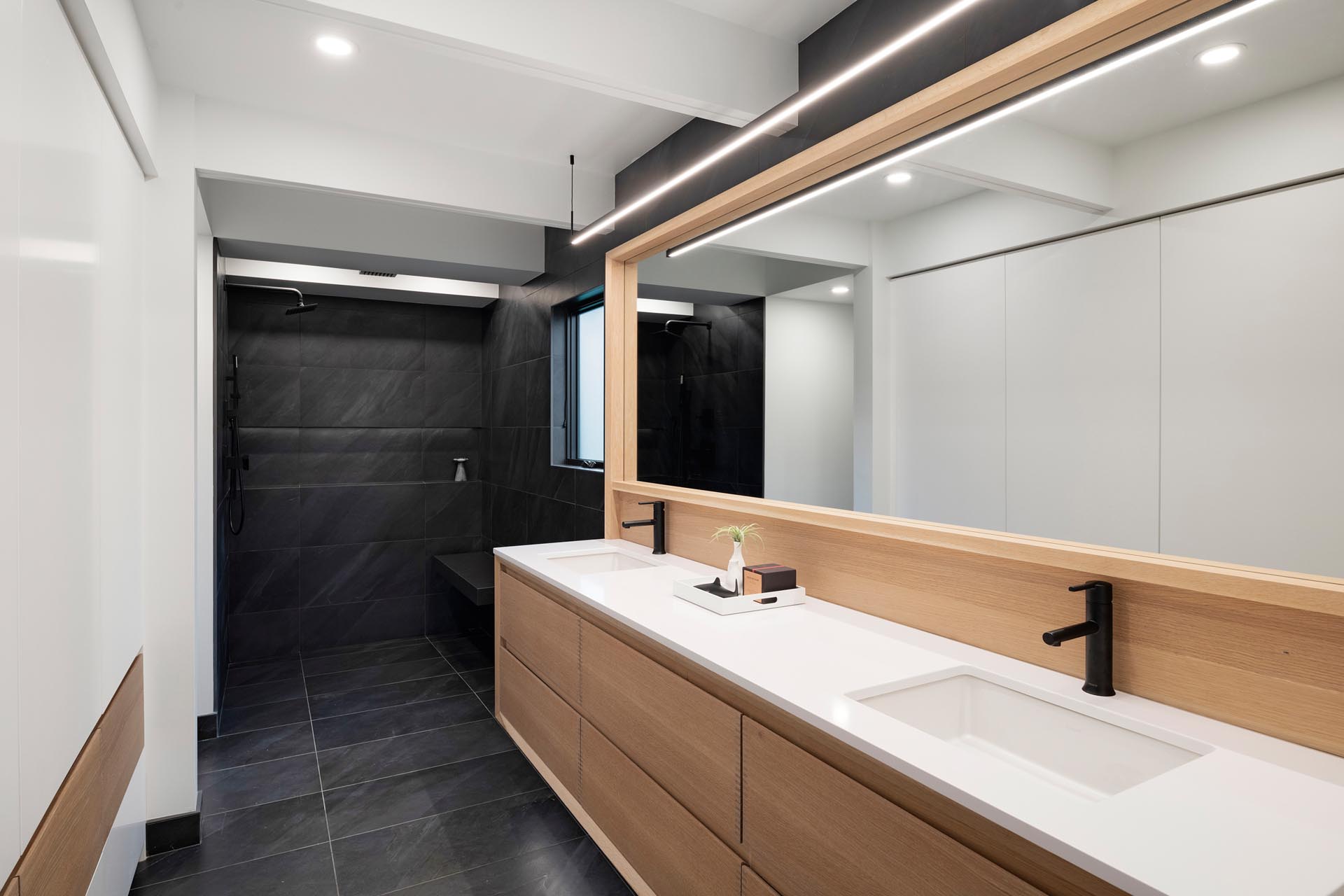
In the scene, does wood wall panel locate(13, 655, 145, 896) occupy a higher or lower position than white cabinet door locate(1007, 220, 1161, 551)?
lower

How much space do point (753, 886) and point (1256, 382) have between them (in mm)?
1336

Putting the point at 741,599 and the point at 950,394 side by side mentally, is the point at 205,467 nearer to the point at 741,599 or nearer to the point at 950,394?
the point at 741,599

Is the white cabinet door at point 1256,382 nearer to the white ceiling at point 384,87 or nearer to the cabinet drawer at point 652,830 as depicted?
the cabinet drawer at point 652,830

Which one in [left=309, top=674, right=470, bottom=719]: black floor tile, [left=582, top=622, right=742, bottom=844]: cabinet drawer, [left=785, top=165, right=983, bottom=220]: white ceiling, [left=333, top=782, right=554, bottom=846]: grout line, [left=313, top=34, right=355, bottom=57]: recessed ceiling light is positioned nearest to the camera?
[left=582, top=622, right=742, bottom=844]: cabinet drawer

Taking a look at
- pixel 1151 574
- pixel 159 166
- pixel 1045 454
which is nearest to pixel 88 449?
pixel 159 166

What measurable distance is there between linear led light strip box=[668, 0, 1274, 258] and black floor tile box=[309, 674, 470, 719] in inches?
115

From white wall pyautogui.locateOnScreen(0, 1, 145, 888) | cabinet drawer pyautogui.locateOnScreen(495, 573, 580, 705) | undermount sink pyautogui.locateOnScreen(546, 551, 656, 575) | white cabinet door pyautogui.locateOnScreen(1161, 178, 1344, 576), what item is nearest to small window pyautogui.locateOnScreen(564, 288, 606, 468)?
undermount sink pyautogui.locateOnScreen(546, 551, 656, 575)

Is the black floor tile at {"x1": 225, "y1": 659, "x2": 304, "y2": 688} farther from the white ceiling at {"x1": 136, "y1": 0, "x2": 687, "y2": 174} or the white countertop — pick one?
the white countertop

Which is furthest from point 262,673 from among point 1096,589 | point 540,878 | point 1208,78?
point 1208,78

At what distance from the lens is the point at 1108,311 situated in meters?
1.45

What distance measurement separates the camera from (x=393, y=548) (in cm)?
506

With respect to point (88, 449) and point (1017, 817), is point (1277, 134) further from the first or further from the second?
point (88, 449)

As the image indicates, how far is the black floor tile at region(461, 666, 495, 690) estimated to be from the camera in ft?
13.3

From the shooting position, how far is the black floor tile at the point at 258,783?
2795mm
